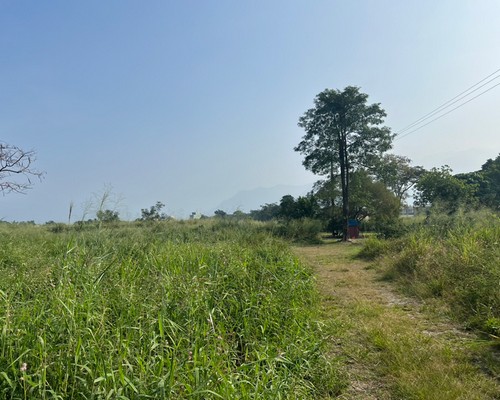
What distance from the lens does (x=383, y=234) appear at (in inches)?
457

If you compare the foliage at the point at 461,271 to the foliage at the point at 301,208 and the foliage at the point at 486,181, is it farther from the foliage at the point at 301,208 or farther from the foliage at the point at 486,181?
the foliage at the point at 486,181

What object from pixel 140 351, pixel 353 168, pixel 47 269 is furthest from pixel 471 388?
pixel 353 168

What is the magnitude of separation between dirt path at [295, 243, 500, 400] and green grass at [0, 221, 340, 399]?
1.02 ft

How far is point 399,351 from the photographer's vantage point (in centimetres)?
286

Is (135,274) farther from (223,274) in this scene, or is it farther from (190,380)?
(190,380)

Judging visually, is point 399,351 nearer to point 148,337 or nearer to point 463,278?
point 148,337

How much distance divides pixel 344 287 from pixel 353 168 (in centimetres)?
1354

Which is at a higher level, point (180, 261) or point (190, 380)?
point (180, 261)

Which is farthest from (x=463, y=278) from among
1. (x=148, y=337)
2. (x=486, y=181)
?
(x=486, y=181)

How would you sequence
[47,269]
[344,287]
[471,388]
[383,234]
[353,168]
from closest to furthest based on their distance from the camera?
[471,388]
[47,269]
[344,287]
[383,234]
[353,168]

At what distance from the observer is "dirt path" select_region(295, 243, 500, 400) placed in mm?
2289

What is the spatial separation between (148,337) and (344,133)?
17.5 meters

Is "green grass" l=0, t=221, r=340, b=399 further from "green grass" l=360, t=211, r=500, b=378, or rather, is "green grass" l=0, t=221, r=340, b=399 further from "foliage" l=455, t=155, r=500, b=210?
"foliage" l=455, t=155, r=500, b=210

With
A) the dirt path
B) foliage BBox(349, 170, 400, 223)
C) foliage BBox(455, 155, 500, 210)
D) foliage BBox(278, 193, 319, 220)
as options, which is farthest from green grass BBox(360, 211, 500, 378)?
foliage BBox(455, 155, 500, 210)
